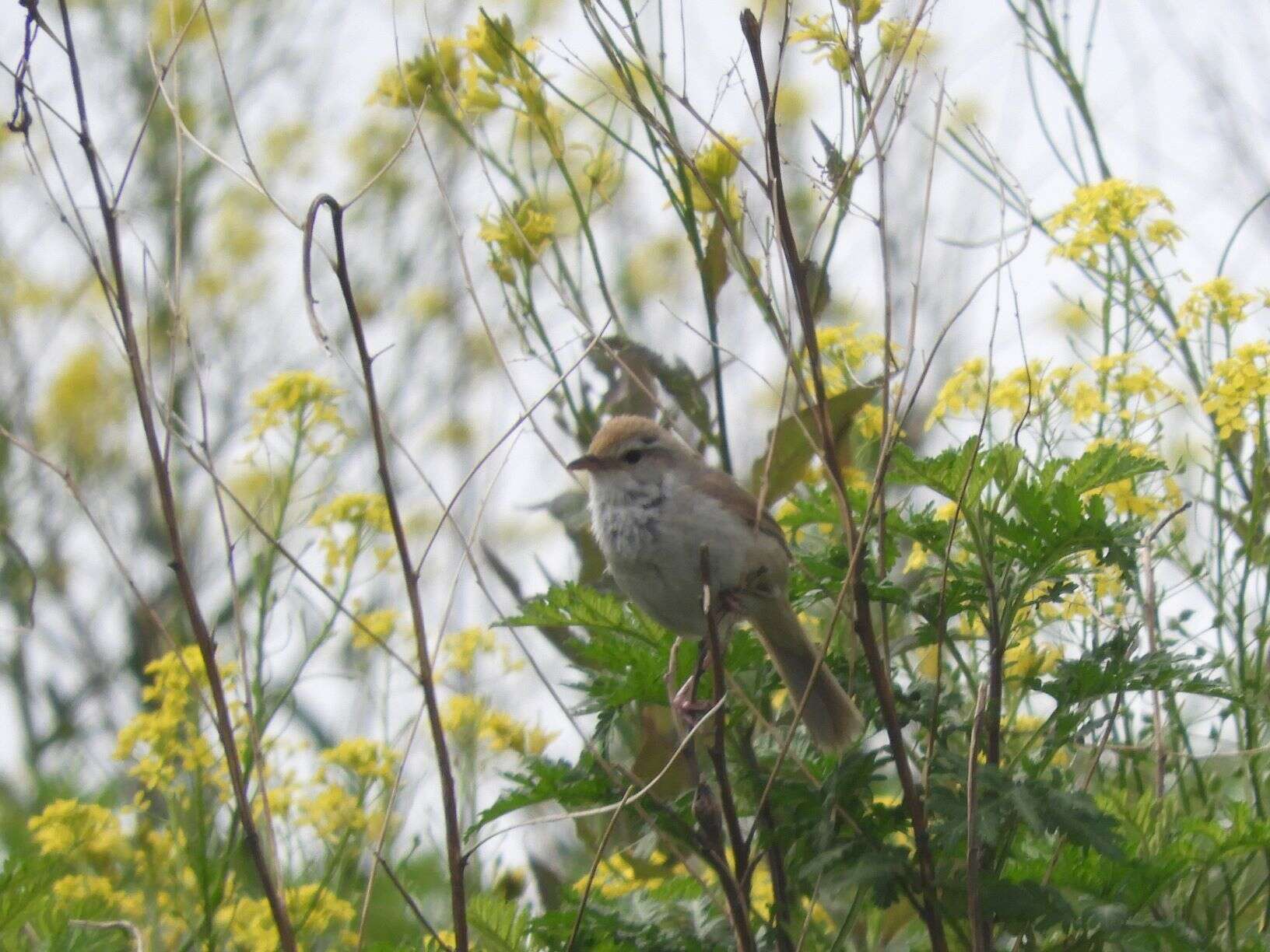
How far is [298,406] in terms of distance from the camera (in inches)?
147

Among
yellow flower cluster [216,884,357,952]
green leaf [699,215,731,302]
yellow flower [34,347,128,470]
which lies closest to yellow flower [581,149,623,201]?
green leaf [699,215,731,302]

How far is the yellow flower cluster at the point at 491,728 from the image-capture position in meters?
3.62

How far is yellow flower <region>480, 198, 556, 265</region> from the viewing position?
3.19m

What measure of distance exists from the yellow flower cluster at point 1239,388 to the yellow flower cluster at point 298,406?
6.41 ft

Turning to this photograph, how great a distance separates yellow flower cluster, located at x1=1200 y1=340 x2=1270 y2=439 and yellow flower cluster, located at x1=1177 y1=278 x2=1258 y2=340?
243mm

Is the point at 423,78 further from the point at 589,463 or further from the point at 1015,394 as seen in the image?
the point at 1015,394

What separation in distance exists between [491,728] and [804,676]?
0.85 m

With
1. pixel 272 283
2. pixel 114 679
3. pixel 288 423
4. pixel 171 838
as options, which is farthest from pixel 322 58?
pixel 171 838

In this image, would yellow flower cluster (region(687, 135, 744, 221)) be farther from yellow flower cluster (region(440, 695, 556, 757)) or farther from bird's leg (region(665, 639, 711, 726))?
yellow flower cluster (region(440, 695, 556, 757))

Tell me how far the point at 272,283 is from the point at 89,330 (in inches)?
39.3

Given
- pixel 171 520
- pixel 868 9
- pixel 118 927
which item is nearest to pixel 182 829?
pixel 118 927

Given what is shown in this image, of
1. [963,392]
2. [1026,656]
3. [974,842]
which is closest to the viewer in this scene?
[974,842]

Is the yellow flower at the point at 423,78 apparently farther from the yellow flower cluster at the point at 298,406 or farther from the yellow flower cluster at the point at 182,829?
the yellow flower cluster at the point at 182,829

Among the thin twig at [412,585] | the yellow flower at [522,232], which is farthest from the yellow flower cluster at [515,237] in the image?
the thin twig at [412,585]
